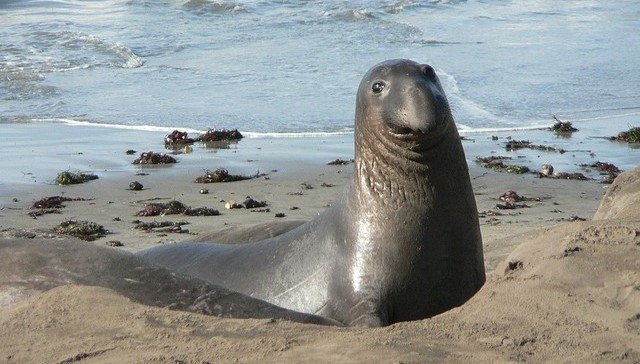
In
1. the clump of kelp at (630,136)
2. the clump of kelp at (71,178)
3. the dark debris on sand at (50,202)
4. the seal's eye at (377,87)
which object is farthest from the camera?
the clump of kelp at (630,136)

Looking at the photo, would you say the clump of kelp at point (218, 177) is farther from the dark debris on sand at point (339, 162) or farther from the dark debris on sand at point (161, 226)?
the dark debris on sand at point (161, 226)

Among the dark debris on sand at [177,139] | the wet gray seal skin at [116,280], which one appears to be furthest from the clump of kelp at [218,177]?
the wet gray seal skin at [116,280]

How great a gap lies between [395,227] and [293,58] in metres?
15.1

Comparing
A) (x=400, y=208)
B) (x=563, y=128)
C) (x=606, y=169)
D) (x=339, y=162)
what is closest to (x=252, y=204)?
(x=339, y=162)

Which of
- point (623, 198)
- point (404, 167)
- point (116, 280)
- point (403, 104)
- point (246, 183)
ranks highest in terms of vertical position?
point (403, 104)

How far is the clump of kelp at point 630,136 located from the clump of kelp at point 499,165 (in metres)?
1.72

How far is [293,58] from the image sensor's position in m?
20.8

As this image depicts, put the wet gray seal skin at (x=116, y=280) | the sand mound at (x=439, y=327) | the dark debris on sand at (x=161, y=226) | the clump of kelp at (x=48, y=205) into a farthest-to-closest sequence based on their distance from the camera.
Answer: the clump of kelp at (x=48, y=205)
the dark debris on sand at (x=161, y=226)
the wet gray seal skin at (x=116, y=280)
the sand mound at (x=439, y=327)

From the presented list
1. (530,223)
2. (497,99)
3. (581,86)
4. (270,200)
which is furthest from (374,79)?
(581,86)

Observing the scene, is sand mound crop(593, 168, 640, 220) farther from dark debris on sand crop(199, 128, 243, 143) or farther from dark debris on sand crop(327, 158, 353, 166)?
dark debris on sand crop(199, 128, 243, 143)

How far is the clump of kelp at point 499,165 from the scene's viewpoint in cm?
1185

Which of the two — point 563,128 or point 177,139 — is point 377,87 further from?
point 563,128

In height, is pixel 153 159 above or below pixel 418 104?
below

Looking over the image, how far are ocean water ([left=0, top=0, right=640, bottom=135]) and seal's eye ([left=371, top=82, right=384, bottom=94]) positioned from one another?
849cm
